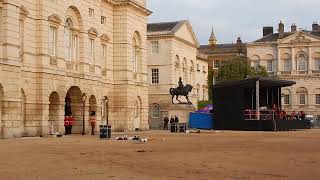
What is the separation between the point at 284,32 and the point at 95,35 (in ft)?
209

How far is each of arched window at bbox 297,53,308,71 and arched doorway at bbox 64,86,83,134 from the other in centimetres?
6408

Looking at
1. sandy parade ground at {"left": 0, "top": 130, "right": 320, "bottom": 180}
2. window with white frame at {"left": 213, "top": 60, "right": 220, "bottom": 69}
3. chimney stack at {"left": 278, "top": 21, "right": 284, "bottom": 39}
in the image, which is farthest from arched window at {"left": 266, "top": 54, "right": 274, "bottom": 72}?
sandy parade ground at {"left": 0, "top": 130, "right": 320, "bottom": 180}

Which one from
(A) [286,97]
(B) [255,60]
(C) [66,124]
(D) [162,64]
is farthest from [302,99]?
(C) [66,124]

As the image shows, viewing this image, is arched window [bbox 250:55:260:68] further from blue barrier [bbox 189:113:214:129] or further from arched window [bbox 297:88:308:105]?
blue barrier [bbox 189:113:214:129]

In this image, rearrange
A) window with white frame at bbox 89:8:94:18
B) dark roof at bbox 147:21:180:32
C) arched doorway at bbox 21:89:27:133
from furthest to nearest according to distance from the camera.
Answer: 1. dark roof at bbox 147:21:180:32
2. window with white frame at bbox 89:8:94:18
3. arched doorway at bbox 21:89:27:133

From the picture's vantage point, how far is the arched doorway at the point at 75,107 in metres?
47.8

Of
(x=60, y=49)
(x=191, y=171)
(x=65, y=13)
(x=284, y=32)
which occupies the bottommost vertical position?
(x=191, y=171)

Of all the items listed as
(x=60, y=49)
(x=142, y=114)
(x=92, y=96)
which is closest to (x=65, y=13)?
(x=60, y=49)

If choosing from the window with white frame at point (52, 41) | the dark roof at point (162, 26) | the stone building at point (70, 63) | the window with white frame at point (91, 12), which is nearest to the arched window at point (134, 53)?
the stone building at point (70, 63)

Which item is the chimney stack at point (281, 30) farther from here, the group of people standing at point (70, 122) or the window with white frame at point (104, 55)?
the group of people standing at point (70, 122)

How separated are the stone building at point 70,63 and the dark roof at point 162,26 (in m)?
21.7

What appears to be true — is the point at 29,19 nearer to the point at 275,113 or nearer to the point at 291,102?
the point at 275,113

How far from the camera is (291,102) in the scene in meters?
105

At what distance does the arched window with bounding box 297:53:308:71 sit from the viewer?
341ft
